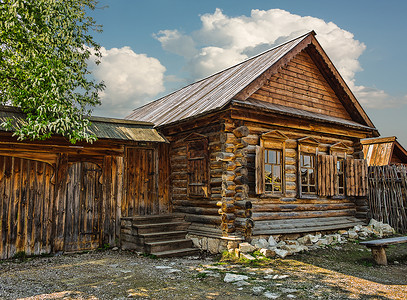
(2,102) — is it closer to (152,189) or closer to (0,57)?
(0,57)

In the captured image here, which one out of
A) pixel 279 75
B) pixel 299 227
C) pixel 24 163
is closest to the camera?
pixel 24 163

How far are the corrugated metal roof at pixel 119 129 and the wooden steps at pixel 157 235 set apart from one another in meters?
2.48

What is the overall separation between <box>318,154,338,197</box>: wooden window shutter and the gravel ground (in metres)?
2.94

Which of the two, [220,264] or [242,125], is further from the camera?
[242,125]

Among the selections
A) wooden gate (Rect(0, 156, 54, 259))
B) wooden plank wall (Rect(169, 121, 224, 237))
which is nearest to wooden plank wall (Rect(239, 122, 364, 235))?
wooden plank wall (Rect(169, 121, 224, 237))

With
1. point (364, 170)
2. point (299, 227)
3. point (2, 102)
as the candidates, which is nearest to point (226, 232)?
point (299, 227)

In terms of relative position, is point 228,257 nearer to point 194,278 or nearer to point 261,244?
point 261,244

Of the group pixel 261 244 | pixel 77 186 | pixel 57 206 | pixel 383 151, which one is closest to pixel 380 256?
pixel 261 244

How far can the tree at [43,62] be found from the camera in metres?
8.38

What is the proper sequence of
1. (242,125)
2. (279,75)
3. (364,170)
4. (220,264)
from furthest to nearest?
(364,170), (279,75), (242,125), (220,264)

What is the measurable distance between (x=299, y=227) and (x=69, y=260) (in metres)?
6.77

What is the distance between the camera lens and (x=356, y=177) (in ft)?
42.8

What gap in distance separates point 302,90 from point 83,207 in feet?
27.4

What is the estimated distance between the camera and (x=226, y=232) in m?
9.59
